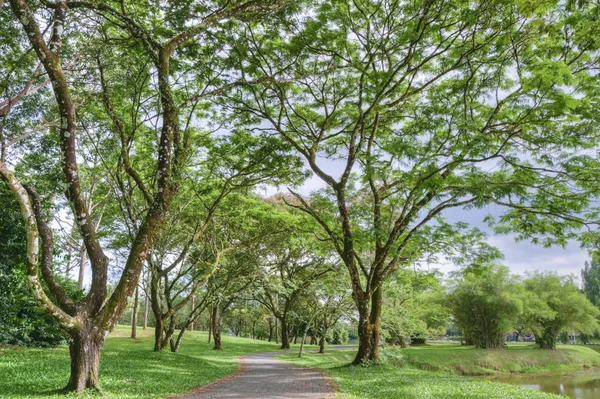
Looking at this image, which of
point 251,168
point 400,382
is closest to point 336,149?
point 251,168

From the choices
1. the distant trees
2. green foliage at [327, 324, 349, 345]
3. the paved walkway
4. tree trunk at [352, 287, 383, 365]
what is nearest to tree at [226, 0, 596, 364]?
tree trunk at [352, 287, 383, 365]

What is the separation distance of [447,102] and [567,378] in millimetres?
23415

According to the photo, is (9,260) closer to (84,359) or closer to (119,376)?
(119,376)

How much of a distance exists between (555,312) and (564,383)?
12.8 meters

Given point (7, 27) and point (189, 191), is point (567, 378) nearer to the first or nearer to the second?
point (189, 191)

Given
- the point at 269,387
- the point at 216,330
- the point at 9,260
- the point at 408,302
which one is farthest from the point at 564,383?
the point at 9,260

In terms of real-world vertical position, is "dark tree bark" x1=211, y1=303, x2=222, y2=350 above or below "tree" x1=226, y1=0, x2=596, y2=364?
below

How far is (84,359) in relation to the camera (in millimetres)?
6684

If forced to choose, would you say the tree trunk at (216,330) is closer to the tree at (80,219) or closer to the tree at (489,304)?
the tree at (489,304)

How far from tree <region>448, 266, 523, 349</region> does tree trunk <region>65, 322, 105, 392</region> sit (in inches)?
1187

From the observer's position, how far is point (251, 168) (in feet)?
47.4

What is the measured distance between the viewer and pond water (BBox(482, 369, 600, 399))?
1862cm

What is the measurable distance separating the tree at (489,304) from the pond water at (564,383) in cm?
585

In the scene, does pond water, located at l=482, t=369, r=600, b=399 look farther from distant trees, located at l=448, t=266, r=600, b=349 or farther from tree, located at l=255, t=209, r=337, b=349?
tree, located at l=255, t=209, r=337, b=349
